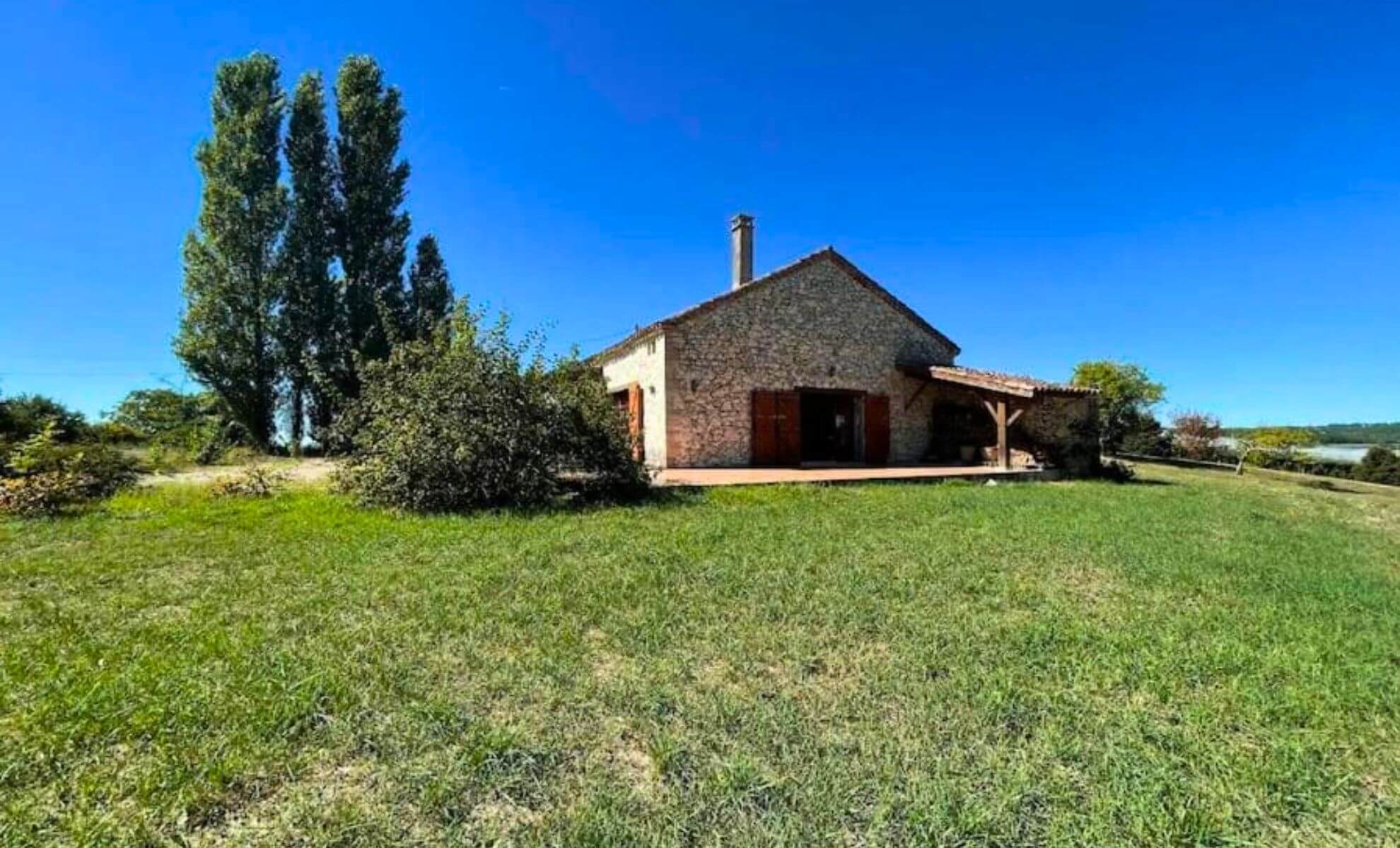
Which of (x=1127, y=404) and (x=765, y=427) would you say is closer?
(x=765, y=427)

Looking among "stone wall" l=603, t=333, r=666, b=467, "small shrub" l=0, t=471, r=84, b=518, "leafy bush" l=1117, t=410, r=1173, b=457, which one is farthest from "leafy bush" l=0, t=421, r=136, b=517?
"leafy bush" l=1117, t=410, r=1173, b=457

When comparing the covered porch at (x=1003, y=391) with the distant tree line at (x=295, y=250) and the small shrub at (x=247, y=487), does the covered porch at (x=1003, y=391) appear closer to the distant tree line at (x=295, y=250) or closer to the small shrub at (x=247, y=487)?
the small shrub at (x=247, y=487)

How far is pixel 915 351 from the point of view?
1792cm

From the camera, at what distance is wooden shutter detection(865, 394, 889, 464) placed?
1708 cm

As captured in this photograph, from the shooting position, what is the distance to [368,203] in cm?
2194

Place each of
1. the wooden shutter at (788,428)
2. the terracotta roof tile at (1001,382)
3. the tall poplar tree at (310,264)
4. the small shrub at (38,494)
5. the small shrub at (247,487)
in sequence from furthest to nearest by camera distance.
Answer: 1. the tall poplar tree at (310,264)
2. the wooden shutter at (788,428)
3. the terracotta roof tile at (1001,382)
4. the small shrub at (247,487)
5. the small shrub at (38,494)

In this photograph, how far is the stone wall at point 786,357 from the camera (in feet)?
48.9

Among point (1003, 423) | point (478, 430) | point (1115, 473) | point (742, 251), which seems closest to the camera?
point (478, 430)

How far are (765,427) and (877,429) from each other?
3.49 meters

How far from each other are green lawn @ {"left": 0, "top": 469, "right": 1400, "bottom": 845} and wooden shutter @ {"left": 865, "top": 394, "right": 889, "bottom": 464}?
10594 mm

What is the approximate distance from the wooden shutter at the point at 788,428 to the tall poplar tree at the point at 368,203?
13714 mm

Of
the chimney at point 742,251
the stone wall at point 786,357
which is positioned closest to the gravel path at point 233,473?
the stone wall at point 786,357

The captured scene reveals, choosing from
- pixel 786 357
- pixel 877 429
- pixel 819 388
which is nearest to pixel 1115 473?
pixel 877 429

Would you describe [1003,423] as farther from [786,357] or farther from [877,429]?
[786,357]
